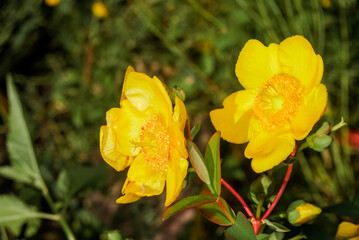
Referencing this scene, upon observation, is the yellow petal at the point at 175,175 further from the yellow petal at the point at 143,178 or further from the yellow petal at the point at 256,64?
the yellow petal at the point at 256,64

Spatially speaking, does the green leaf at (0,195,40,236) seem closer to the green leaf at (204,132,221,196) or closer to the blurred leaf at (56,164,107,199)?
the blurred leaf at (56,164,107,199)

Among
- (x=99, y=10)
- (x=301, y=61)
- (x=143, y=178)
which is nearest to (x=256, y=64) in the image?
(x=301, y=61)

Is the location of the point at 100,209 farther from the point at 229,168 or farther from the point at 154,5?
the point at 154,5

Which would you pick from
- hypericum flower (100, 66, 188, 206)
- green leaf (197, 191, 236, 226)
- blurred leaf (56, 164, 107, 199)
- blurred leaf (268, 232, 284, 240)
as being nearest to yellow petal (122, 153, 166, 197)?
hypericum flower (100, 66, 188, 206)

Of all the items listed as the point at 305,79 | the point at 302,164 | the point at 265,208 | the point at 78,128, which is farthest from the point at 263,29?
the point at 78,128

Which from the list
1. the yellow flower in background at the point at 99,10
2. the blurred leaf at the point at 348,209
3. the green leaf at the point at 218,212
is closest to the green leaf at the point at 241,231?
the green leaf at the point at 218,212

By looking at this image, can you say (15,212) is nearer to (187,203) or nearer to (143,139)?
(143,139)
